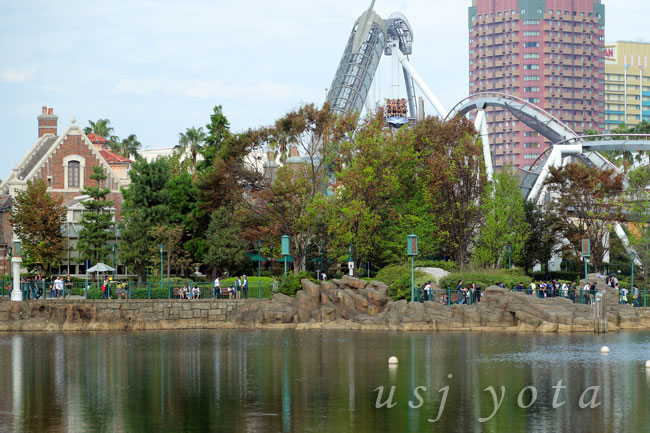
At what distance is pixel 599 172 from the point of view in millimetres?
69250

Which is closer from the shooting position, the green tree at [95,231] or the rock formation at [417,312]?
the rock formation at [417,312]

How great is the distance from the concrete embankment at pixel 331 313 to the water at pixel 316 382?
340cm

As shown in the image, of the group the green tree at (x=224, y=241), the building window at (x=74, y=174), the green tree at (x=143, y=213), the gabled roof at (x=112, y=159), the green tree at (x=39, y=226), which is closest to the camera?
the green tree at (x=39, y=226)

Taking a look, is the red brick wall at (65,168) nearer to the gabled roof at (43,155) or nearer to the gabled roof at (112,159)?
the gabled roof at (43,155)

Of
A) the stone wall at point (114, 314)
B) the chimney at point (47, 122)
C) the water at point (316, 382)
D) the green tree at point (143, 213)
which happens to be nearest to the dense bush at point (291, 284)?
the stone wall at point (114, 314)

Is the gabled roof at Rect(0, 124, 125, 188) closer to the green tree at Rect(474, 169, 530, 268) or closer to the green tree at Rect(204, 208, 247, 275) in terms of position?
the green tree at Rect(204, 208, 247, 275)

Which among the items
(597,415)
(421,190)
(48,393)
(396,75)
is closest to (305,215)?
(421,190)

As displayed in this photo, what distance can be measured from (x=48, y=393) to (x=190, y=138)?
74.6 metres

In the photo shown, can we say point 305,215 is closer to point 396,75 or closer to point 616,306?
point 616,306

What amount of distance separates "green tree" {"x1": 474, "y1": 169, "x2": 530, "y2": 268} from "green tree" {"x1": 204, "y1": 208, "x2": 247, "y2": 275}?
58.6 feet

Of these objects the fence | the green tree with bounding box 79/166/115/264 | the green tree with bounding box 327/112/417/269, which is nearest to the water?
the fence

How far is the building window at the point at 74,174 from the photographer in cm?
7762

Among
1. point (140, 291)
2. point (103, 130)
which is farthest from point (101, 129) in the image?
point (140, 291)

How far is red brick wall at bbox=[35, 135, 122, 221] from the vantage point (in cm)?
7694
